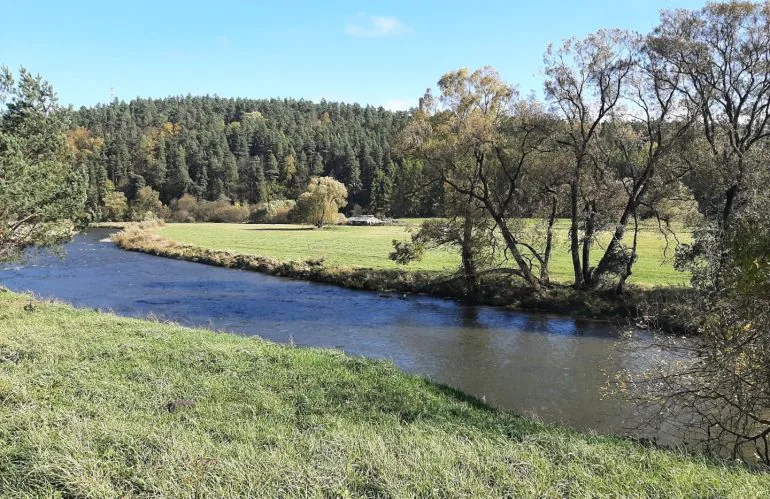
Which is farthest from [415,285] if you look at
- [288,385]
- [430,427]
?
[430,427]

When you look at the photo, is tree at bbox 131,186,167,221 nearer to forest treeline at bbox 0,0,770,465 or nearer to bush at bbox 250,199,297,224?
bush at bbox 250,199,297,224

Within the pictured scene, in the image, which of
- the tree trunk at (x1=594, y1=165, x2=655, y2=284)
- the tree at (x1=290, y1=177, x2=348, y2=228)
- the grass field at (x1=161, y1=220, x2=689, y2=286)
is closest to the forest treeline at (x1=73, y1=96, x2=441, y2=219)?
the tree at (x1=290, y1=177, x2=348, y2=228)

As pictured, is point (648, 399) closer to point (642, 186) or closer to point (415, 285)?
point (642, 186)

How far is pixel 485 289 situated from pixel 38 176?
21.4m

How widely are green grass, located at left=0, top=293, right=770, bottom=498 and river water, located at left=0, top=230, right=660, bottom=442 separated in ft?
12.9

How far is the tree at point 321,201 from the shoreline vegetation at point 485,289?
3728 centimetres

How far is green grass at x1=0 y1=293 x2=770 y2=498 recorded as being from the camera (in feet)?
16.5

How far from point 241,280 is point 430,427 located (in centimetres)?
2978

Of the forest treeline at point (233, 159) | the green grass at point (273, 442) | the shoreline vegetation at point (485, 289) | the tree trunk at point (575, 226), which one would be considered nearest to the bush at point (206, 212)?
the forest treeline at point (233, 159)

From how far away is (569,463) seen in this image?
6.18 metres

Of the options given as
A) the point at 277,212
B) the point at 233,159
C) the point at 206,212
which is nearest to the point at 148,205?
the point at 206,212

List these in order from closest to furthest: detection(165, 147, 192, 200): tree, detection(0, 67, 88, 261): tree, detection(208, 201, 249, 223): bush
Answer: detection(0, 67, 88, 261): tree → detection(208, 201, 249, 223): bush → detection(165, 147, 192, 200): tree

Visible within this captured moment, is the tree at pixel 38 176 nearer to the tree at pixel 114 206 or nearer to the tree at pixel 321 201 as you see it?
the tree at pixel 321 201

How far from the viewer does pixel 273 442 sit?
6.61 m
